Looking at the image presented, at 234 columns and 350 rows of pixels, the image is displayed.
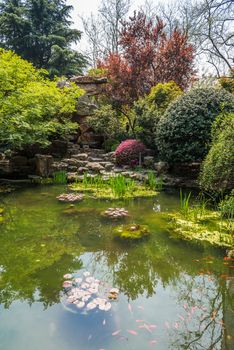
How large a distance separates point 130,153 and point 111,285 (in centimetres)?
613

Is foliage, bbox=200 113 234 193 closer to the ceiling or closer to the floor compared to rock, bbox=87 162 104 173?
closer to the ceiling

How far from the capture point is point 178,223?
13.4ft

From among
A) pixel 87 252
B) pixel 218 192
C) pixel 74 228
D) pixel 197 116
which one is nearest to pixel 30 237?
pixel 74 228

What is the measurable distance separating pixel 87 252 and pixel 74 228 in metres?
0.83

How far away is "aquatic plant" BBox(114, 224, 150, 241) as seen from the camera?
11.8 feet

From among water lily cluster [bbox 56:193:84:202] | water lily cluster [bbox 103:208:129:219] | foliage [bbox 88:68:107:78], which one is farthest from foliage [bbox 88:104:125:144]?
water lily cluster [bbox 103:208:129:219]

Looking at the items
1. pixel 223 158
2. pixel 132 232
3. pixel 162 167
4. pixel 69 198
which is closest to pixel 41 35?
pixel 162 167

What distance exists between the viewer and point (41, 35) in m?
17.9

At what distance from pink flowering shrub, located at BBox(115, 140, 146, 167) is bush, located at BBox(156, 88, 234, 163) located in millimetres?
1450

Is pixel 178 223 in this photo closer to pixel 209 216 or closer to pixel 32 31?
pixel 209 216

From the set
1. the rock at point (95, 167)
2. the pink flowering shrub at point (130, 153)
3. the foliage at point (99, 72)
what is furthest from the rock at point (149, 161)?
the foliage at point (99, 72)

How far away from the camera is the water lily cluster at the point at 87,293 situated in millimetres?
2143

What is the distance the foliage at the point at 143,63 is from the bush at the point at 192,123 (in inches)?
172

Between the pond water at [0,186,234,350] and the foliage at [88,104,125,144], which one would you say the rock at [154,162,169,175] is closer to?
the foliage at [88,104,125,144]
